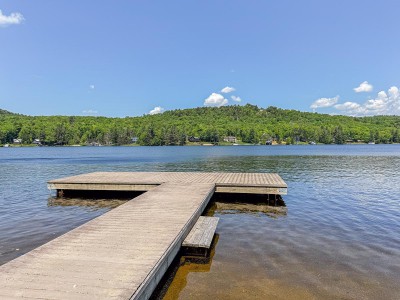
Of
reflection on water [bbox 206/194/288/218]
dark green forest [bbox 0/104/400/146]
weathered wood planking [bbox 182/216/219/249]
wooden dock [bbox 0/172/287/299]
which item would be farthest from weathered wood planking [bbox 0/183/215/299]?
dark green forest [bbox 0/104/400/146]

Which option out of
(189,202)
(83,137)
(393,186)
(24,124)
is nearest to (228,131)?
(83,137)

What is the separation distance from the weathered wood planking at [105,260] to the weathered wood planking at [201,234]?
0.64 ft

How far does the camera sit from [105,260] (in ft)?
17.8

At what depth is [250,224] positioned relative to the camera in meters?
11.0

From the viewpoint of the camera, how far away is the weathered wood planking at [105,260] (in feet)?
14.4

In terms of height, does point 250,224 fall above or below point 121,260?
below

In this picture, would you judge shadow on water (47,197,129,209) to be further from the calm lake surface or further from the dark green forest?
the dark green forest

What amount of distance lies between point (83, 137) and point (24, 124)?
3078 cm

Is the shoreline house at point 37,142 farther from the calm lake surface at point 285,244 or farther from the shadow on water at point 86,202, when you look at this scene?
the shadow on water at point 86,202

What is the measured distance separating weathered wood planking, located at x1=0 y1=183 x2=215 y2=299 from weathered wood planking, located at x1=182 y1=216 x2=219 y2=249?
0.20m

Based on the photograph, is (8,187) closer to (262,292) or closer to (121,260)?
(121,260)

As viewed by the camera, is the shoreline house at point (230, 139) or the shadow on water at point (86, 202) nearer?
the shadow on water at point (86, 202)

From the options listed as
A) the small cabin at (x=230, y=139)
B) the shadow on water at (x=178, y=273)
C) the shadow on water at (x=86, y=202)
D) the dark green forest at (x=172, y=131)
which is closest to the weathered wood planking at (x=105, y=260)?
the shadow on water at (x=178, y=273)

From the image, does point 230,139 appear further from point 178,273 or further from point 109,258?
point 109,258
